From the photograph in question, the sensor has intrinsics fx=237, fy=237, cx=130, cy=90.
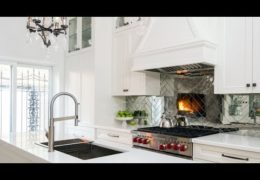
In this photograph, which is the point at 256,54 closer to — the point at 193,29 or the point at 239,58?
the point at 239,58

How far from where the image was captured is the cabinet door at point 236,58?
2.39 m

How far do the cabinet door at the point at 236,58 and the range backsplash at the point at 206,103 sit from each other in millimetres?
257

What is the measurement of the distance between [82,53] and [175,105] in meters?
1.94

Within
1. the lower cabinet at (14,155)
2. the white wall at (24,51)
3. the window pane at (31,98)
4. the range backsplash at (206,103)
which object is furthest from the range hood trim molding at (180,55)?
the window pane at (31,98)

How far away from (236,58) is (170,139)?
111cm

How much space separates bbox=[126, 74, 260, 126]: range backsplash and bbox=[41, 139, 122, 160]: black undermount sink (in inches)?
64.2

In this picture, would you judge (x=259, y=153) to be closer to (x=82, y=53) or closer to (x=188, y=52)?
(x=188, y=52)

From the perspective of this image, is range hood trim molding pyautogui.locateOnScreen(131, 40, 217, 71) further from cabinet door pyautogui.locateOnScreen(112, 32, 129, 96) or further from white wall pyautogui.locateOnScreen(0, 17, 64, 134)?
white wall pyautogui.locateOnScreen(0, 17, 64, 134)

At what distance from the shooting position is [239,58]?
8.10ft

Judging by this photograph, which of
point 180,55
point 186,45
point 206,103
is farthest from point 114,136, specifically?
point 186,45

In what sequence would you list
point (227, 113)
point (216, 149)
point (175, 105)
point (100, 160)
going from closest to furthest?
point (100, 160) → point (216, 149) → point (227, 113) → point (175, 105)

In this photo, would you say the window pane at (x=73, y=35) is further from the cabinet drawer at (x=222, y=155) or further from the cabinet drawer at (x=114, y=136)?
the cabinet drawer at (x=222, y=155)
